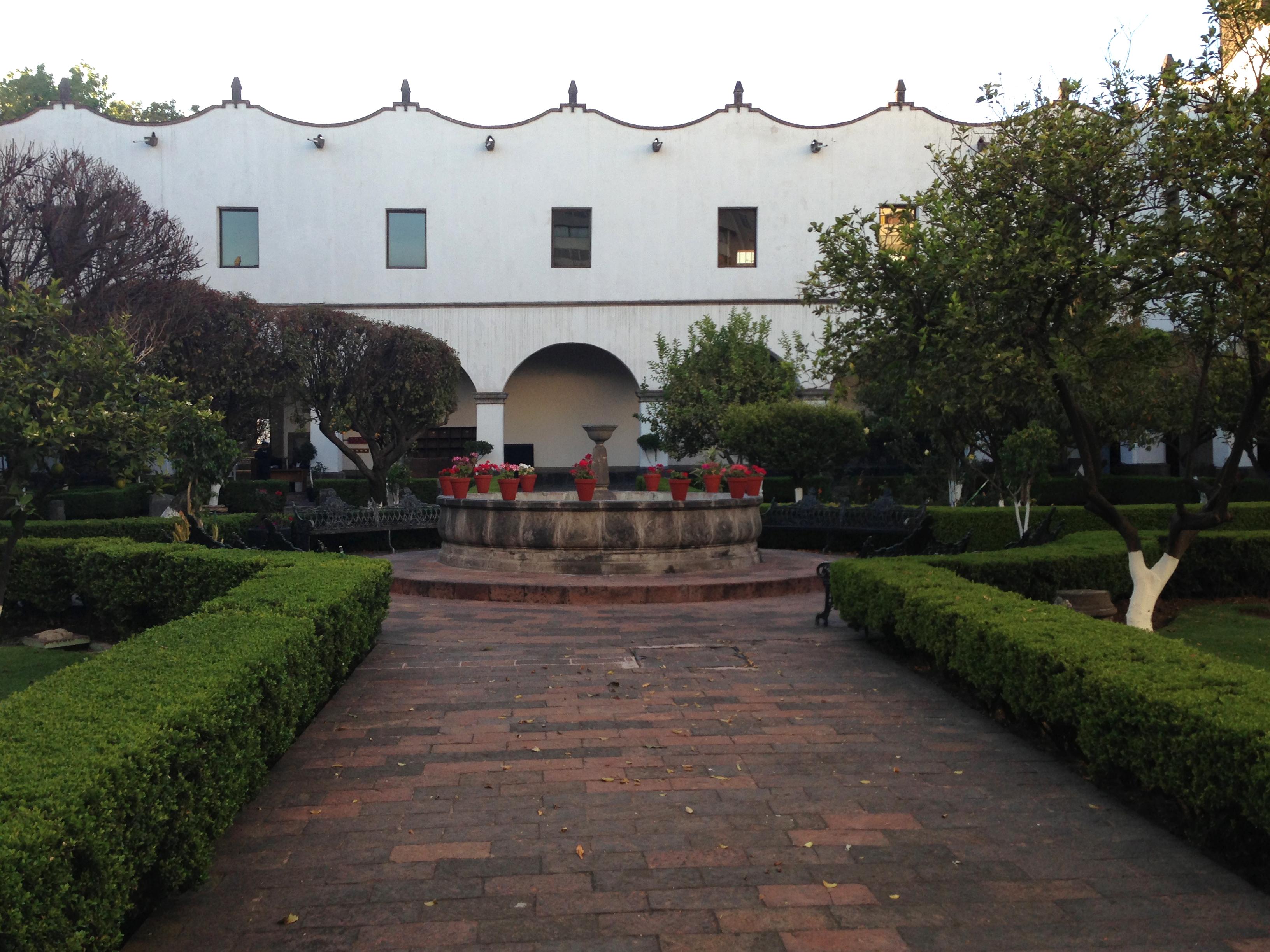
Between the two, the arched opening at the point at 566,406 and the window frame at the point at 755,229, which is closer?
the window frame at the point at 755,229

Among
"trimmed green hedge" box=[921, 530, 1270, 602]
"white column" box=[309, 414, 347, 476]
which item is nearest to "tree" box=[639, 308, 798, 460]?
"white column" box=[309, 414, 347, 476]

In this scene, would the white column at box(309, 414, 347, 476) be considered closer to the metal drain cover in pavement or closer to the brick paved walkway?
the metal drain cover in pavement

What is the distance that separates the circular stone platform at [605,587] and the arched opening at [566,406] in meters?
16.6

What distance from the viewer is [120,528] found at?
444 inches

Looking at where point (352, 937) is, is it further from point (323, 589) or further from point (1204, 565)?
point (1204, 565)

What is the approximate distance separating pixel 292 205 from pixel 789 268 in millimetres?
11044

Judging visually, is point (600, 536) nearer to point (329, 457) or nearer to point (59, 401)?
point (59, 401)

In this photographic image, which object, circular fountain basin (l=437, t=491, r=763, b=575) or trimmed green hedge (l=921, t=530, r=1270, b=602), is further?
circular fountain basin (l=437, t=491, r=763, b=575)

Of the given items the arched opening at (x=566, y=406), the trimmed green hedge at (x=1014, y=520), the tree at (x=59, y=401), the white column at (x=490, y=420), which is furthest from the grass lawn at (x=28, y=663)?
the arched opening at (x=566, y=406)

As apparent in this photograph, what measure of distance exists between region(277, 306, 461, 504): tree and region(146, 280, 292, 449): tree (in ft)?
1.05

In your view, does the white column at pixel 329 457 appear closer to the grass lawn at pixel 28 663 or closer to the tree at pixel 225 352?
the tree at pixel 225 352

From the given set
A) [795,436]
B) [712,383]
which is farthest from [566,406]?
[795,436]

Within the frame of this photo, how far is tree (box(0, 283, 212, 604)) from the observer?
263 inches

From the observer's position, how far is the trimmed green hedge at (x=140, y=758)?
2539mm
